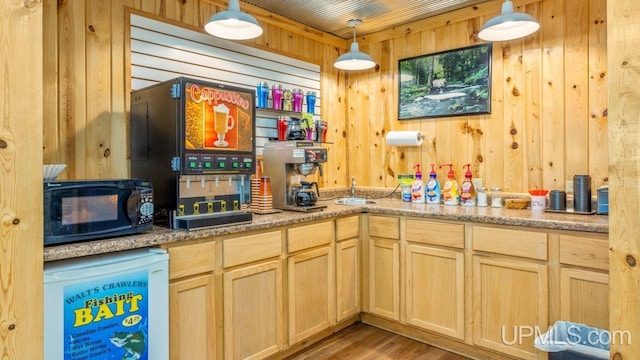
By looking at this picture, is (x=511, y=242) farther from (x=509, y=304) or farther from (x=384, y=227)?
(x=384, y=227)

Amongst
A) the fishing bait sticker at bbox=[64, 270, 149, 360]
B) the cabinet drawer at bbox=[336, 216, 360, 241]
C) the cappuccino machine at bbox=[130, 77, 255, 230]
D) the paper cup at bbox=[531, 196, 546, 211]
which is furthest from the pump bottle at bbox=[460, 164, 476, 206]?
the fishing bait sticker at bbox=[64, 270, 149, 360]

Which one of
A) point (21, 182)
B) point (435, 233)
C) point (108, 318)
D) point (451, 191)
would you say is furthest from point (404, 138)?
point (21, 182)

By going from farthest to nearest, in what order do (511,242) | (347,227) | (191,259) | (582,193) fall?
(347,227) < (582,193) < (511,242) < (191,259)

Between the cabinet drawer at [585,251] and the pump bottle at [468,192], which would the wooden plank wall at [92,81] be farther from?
the cabinet drawer at [585,251]

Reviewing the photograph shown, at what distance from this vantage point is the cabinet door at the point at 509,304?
236 centimetres

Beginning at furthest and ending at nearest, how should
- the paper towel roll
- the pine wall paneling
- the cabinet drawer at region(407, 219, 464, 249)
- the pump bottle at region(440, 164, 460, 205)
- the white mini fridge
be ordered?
1. the paper towel roll
2. the pump bottle at region(440, 164, 460, 205)
3. the cabinet drawer at region(407, 219, 464, 249)
4. the pine wall paneling
5. the white mini fridge

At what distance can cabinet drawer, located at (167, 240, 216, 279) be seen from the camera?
199 cm

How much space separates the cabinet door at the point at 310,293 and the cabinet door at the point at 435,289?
581 millimetres

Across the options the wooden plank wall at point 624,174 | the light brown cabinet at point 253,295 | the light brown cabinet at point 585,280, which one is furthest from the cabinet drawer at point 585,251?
the light brown cabinet at point 253,295

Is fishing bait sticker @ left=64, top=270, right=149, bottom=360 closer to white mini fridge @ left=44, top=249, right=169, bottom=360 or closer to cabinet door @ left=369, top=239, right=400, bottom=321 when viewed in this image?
white mini fridge @ left=44, top=249, right=169, bottom=360

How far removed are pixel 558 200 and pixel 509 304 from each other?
813 millimetres

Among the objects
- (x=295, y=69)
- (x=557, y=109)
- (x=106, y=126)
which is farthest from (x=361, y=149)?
(x=106, y=126)

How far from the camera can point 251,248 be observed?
233 centimetres

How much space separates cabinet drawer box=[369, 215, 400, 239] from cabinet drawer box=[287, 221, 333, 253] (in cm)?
40
